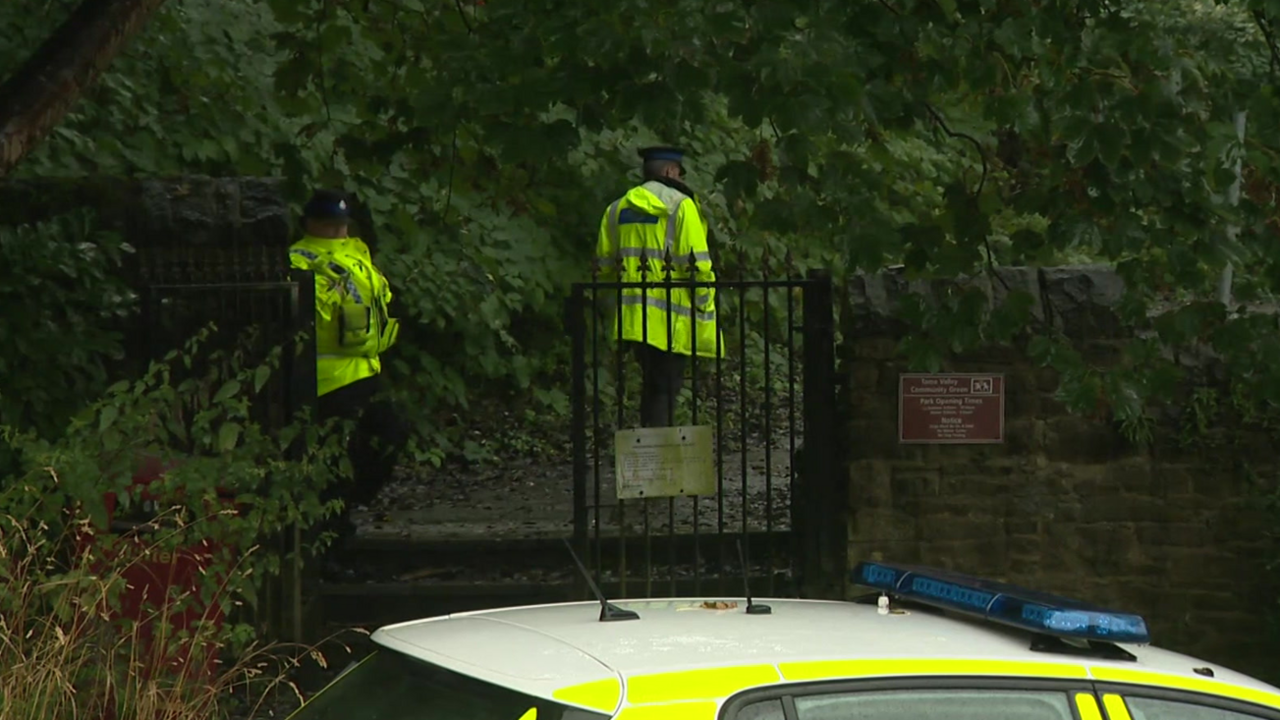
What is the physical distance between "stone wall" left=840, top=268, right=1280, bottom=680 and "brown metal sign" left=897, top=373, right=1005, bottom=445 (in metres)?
0.05

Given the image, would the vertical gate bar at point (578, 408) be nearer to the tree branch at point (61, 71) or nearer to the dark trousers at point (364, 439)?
the dark trousers at point (364, 439)

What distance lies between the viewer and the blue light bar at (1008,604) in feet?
12.0

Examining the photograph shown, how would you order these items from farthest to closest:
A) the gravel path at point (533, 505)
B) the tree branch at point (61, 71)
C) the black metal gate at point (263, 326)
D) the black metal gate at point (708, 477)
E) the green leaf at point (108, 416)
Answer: the gravel path at point (533, 505) → the black metal gate at point (708, 477) → the black metal gate at point (263, 326) → the tree branch at point (61, 71) → the green leaf at point (108, 416)

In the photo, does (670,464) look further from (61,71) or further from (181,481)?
(61,71)

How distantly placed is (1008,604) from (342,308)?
5.78m

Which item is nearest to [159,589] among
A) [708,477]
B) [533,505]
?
[708,477]

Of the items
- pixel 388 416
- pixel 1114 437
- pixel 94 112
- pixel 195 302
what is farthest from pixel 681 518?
pixel 94 112

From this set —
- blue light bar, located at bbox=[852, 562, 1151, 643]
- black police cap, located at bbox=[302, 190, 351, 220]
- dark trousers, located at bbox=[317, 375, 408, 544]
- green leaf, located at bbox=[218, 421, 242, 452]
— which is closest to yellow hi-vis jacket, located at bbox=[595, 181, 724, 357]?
black police cap, located at bbox=[302, 190, 351, 220]

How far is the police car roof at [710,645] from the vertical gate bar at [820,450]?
4.63m

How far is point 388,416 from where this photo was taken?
9.96 m

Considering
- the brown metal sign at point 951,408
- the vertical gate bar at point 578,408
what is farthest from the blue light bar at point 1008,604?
the brown metal sign at point 951,408

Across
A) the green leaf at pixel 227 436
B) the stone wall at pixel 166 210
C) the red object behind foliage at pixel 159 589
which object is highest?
the stone wall at pixel 166 210

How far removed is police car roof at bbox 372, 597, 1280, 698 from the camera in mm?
3398

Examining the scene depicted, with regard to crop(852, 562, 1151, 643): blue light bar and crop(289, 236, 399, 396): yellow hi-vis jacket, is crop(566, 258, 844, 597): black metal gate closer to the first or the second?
crop(289, 236, 399, 396): yellow hi-vis jacket
